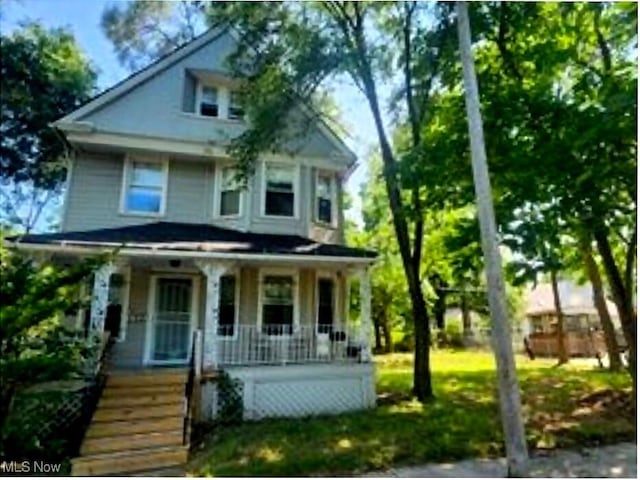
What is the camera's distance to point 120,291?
37.3 ft

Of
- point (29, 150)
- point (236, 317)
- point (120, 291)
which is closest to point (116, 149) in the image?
point (120, 291)

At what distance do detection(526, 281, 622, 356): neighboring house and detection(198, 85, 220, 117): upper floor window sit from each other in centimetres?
811

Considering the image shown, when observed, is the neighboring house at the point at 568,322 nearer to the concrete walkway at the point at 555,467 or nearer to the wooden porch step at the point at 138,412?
the concrete walkway at the point at 555,467

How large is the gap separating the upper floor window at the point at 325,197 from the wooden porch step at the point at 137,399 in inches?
228

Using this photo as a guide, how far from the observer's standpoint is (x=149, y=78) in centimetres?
1284

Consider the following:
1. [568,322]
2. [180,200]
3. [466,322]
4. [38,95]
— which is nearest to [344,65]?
[180,200]

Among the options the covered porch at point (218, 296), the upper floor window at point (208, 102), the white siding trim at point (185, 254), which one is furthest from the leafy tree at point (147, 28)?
the white siding trim at point (185, 254)

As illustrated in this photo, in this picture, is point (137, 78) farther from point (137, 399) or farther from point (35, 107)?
point (137, 399)

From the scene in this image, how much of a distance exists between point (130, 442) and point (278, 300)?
5294mm

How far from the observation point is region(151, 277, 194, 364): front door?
37.3 feet

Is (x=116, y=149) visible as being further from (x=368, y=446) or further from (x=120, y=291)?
(x=368, y=446)

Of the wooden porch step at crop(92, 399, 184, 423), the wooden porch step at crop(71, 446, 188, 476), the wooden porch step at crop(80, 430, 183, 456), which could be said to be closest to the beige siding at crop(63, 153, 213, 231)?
the wooden porch step at crop(92, 399, 184, 423)

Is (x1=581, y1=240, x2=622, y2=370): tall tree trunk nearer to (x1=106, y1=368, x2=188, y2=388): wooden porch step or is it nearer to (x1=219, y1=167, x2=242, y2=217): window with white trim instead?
(x1=219, y1=167, x2=242, y2=217): window with white trim

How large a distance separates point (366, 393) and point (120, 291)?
17.2 feet
